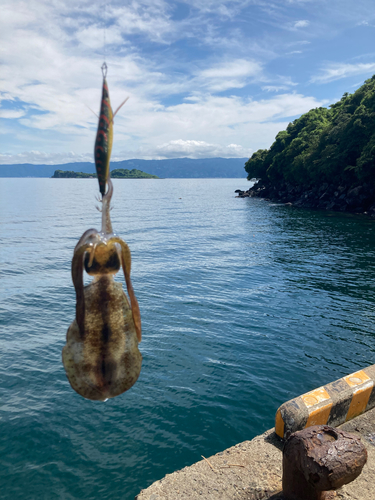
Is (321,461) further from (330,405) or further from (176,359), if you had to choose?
(176,359)

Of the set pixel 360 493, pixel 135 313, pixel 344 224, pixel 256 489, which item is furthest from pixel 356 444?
pixel 344 224

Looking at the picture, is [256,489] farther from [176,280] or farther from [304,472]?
[176,280]

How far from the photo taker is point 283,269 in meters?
27.2

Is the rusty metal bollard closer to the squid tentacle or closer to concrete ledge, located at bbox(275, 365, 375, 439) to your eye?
concrete ledge, located at bbox(275, 365, 375, 439)

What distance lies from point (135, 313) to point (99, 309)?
0.17m

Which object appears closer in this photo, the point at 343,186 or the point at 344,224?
the point at 344,224

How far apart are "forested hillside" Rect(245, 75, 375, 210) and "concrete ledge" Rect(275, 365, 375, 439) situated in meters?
48.8

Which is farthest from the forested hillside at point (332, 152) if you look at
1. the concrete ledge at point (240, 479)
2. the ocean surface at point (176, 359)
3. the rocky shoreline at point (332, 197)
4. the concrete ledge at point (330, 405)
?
the concrete ledge at point (240, 479)

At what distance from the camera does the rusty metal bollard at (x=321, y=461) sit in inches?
198

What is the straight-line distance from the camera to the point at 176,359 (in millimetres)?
14172

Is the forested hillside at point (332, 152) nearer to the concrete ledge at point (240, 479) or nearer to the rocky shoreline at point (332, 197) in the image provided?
the rocky shoreline at point (332, 197)

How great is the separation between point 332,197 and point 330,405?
62.5 m

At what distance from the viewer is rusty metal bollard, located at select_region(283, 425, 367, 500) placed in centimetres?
504

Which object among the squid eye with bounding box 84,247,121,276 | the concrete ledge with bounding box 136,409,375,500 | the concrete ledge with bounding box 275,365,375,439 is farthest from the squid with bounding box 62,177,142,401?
the concrete ledge with bounding box 275,365,375,439
